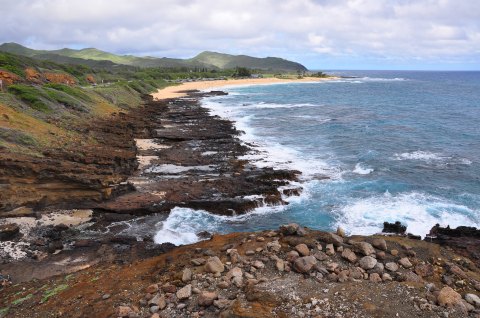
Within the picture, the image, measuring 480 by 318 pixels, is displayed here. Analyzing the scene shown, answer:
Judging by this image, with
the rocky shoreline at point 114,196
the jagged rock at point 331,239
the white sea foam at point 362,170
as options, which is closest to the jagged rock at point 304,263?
the jagged rock at point 331,239

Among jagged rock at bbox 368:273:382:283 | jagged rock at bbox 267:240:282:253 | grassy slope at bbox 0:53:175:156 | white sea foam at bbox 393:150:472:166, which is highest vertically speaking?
grassy slope at bbox 0:53:175:156

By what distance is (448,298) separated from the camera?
9.76 metres

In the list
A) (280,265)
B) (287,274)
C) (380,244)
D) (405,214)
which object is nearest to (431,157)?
(405,214)

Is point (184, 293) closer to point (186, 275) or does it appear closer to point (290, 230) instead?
point (186, 275)

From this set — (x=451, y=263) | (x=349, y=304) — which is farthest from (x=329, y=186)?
(x=349, y=304)

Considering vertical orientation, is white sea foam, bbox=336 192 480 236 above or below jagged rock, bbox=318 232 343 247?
below

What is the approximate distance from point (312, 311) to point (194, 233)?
998 cm

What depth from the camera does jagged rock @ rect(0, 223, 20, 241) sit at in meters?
16.2

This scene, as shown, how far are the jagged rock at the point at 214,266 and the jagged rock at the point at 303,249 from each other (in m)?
2.39

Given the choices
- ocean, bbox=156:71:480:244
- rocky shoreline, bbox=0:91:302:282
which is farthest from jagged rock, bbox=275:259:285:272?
ocean, bbox=156:71:480:244

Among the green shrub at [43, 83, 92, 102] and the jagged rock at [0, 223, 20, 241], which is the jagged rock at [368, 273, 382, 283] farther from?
the green shrub at [43, 83, 92, 102]

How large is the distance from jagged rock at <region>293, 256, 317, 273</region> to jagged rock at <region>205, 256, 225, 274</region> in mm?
2141

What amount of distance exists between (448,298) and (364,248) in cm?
275

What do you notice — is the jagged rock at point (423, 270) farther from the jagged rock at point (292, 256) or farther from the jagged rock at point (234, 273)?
the jagged rock at point (234, 273)
